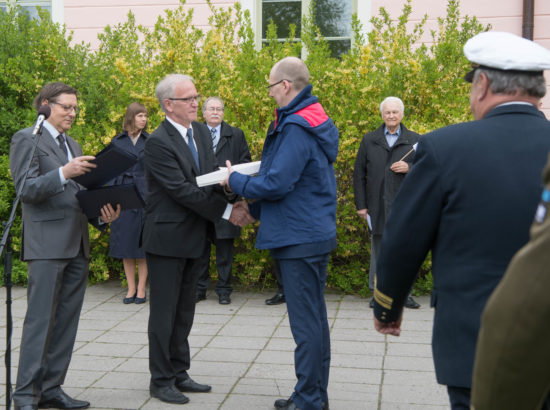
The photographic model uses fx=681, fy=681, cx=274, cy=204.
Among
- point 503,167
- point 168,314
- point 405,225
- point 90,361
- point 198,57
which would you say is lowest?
point 90,361

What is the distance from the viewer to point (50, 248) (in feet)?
13.8

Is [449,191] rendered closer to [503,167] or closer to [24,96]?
[503,167]

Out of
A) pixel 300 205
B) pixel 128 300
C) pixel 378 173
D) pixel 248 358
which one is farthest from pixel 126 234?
pixel 300 205

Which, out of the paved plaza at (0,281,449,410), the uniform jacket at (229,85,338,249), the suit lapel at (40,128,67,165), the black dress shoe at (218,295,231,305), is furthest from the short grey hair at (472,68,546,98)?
the black dress shoe at (218,295,231,305)

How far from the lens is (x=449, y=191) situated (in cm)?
231

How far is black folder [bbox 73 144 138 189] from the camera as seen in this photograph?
4.16m

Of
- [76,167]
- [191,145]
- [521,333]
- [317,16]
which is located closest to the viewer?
[521,333]

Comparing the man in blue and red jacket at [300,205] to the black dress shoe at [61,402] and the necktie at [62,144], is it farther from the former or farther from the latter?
the black dress shoe at [61,402]

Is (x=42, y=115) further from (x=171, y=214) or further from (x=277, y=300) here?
(x=277, y=300)

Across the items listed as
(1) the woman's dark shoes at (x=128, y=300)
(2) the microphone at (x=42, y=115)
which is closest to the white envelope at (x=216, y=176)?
(2) the microphone at (x=42, y=115)

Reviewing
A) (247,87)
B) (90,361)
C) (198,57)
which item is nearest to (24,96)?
(198,57)

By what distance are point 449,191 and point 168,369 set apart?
285 centimetres

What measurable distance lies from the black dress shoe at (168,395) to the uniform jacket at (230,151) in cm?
297

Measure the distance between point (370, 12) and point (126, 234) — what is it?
18.1 feet
